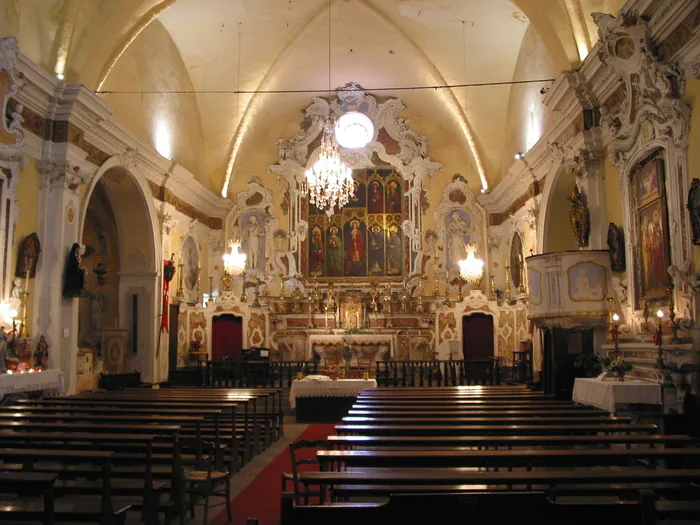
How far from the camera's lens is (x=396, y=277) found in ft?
68.8

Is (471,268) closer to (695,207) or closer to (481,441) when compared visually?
(695,207)

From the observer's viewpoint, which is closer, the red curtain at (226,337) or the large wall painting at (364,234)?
the red curtain at (226,337)

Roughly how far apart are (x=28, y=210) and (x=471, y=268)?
488 inches

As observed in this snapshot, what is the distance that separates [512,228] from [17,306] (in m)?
13.0

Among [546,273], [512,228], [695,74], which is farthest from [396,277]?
[695,74]

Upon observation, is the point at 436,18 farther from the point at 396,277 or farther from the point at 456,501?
the point at 456,501

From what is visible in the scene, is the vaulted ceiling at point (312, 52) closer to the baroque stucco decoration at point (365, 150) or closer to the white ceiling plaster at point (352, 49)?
the white ceiling plaster at point (352, 49)

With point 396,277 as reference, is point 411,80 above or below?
above

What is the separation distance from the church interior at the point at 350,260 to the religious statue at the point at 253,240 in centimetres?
7

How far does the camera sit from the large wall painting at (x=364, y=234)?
69.4 feet

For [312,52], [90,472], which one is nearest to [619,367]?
[90,472]

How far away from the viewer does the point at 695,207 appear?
8234 mm

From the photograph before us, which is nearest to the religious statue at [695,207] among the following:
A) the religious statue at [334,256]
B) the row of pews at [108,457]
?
the row of pews at [108,457]

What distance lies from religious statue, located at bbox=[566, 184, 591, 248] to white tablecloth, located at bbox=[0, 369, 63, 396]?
30.4ft
